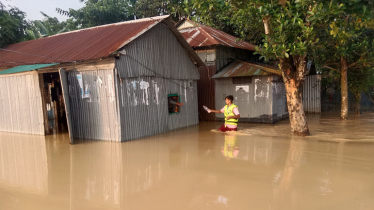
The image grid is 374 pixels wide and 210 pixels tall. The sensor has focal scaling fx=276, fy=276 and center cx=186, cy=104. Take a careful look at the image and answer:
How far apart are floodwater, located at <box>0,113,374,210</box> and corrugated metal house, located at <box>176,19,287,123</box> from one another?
3.39m

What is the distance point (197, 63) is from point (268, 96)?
3.62m

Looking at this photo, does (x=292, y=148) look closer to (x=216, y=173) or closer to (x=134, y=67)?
(x=216, y=173)

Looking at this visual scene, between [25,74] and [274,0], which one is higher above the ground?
[274,0]

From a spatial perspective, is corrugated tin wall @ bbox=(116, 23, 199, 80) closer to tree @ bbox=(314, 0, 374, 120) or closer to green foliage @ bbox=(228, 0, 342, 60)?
green foliage @ bbox=(228, 0, 342, 60)

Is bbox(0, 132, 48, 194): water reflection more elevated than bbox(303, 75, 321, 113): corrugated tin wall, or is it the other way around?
bbox(303, 75, 321, 113): corrugated tin wall

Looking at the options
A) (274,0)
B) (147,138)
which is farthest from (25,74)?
(274,0)

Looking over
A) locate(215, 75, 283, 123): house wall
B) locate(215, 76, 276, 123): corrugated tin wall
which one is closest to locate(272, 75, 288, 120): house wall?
locate(215, 75, 283, 123): house wall

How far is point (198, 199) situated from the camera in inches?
180

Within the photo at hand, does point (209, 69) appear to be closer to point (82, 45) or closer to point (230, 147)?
point (82, 45)

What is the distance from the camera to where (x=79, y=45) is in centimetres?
1098

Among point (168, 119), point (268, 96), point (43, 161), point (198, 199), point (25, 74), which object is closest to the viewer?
point (198, 199)

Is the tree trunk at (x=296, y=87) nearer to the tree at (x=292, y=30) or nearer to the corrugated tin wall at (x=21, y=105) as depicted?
the tree at (x=292, y=30)

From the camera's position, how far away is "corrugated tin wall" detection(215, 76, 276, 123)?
12.7m

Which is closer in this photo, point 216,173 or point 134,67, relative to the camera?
point 216,173
